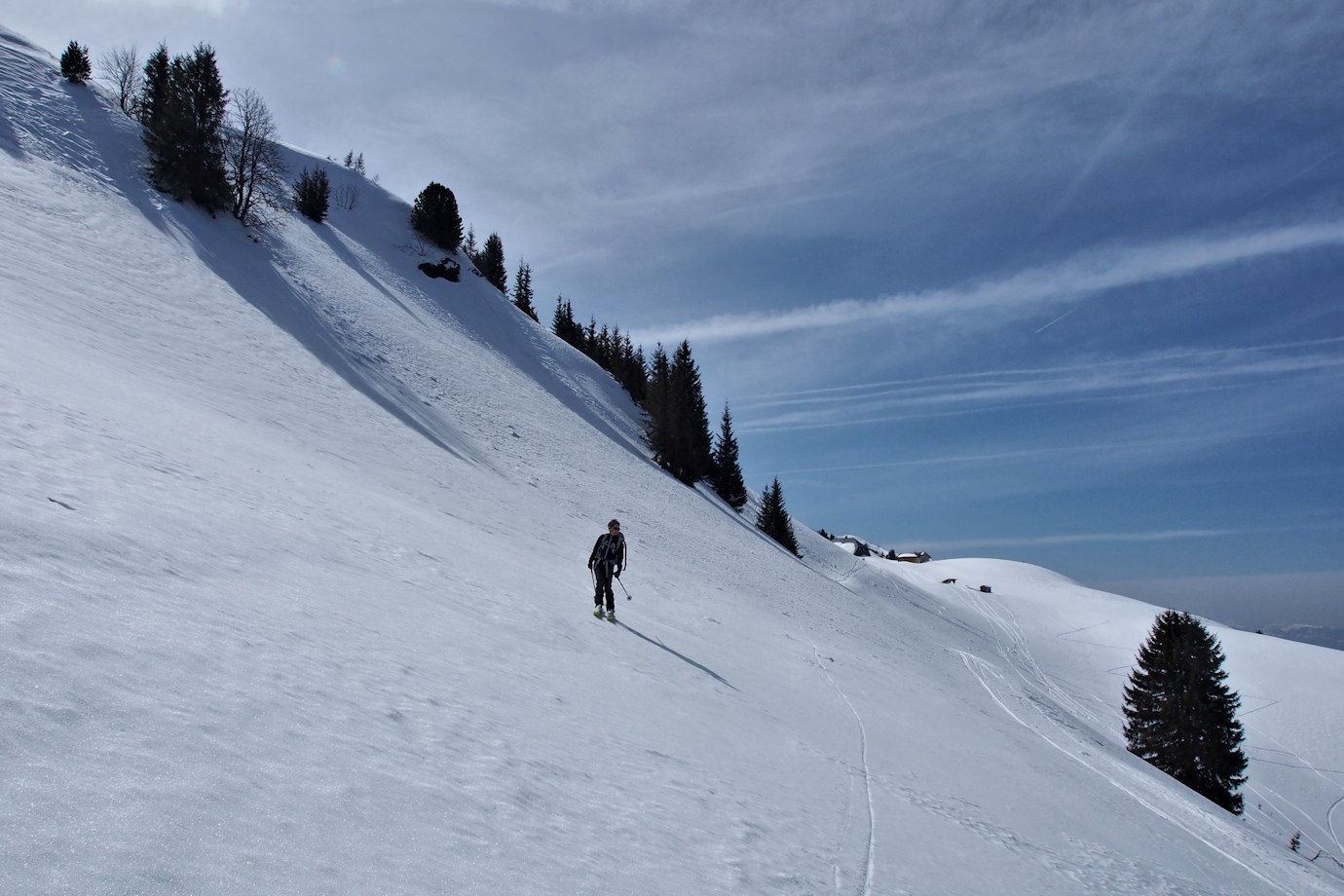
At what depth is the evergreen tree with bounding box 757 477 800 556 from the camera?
49594 millimetres

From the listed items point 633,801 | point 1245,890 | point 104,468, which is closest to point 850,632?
point 1245,890

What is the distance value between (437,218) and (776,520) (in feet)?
127

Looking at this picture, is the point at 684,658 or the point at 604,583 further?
the point at 604,583

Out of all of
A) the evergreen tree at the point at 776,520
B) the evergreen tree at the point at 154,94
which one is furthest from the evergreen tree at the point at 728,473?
the evergreen tree at the point at 154,94

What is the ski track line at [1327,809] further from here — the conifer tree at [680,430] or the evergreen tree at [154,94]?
the evergreen tree at [154,94]

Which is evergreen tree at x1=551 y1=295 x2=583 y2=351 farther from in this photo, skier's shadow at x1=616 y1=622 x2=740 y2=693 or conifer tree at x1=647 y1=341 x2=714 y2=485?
skier's shadow at x1=616 y1=622 x2=740 y2=693

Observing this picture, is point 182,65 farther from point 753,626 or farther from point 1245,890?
point 1245,890

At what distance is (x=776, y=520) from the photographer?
50625 mm

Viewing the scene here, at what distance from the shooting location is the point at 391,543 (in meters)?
10.5

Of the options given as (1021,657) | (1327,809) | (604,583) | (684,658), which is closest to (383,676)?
(684,658)

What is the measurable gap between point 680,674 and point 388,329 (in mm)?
28482

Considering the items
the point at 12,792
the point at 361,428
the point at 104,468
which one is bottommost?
the point at 12,792

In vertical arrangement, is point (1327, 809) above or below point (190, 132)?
below

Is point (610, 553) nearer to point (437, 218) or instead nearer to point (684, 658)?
point (684, 658)
